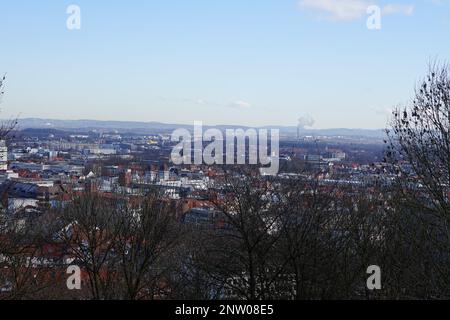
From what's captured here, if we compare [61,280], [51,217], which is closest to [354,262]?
[61,280]

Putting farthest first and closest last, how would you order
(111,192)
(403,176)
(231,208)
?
(111,192) < (231,208) < (403,176)

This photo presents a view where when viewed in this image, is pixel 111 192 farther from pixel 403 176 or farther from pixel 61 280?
pixel 403 176

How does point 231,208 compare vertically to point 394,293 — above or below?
above

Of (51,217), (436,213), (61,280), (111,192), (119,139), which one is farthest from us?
(119,139)

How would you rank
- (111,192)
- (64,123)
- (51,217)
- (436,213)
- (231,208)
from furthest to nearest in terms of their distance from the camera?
(64,123), (111,192), (51,217), (231,208), (436,213)

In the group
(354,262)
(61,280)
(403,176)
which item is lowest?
(61,280)

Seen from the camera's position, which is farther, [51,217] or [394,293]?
[51,217]

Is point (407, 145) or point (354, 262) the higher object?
point (407, 145)

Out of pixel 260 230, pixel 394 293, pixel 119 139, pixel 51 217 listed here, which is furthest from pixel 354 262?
pixel 119 139
